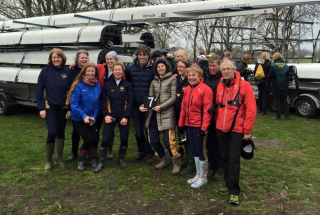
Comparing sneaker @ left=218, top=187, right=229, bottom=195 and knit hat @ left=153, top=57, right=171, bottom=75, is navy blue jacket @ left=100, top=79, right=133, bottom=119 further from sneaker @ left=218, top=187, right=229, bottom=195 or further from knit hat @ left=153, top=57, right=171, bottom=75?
sneaker @ left=218, top=187, right=229, bottom=195

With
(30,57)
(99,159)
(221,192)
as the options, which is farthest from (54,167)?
(30,57)

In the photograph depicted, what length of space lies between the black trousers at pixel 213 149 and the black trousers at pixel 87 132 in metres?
1.79

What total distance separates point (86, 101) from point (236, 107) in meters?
2.25

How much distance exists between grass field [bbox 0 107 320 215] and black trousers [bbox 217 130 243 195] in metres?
0.23

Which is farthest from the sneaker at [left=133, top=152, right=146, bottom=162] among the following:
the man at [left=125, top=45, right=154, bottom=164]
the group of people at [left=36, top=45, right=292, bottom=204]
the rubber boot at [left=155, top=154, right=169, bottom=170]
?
the man at [left=125, top=45, right=154, bottom=164]

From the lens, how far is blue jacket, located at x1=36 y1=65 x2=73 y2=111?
4.55 meters

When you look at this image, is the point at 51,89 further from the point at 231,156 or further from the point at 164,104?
the point at 231,156

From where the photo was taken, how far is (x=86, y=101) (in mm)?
4484

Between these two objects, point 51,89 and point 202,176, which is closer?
point 202,176

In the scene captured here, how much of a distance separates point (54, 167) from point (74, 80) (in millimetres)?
1476

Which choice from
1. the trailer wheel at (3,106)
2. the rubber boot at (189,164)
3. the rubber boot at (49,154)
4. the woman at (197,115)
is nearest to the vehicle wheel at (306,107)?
the rubber boot at (189,164)

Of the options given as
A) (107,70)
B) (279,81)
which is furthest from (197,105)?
(279,81)

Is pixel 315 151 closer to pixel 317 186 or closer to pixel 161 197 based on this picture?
pixel 317 186

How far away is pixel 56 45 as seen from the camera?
7.96m
